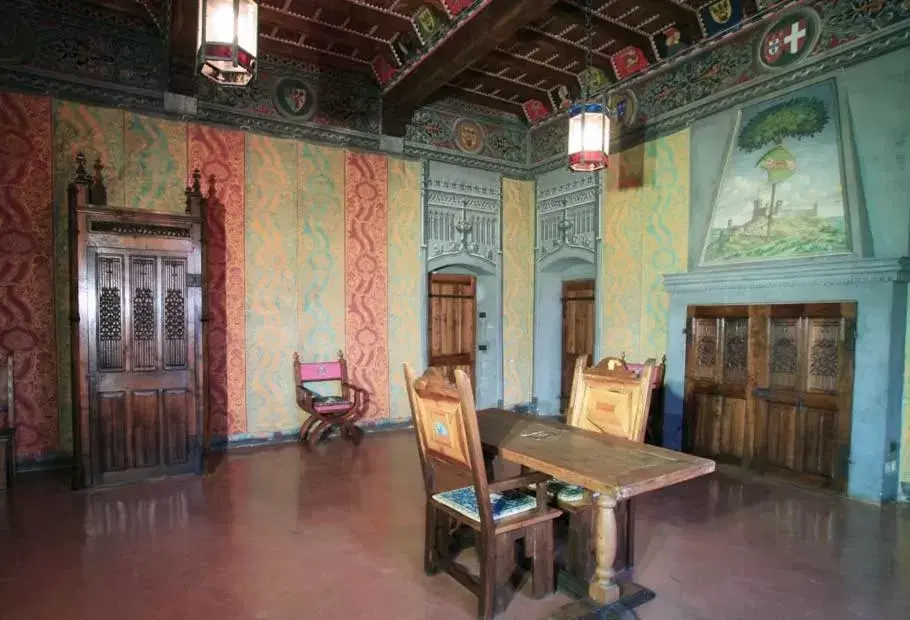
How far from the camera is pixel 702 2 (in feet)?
15.4

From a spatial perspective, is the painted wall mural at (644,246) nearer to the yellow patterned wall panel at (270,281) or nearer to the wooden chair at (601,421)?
the wooden chair at (601,421)

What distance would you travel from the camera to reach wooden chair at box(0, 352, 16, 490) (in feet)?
13.2

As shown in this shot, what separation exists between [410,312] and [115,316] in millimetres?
3030

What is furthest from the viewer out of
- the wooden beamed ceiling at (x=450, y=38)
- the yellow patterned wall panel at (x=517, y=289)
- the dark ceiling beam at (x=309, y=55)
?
the yellow patterned wall panel at (x=517, y=289)

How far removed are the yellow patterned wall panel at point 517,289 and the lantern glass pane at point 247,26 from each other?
444cm

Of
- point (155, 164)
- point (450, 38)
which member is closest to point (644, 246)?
point (450, 38)

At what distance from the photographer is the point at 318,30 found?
503 cm

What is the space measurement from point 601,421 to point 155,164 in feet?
15.1

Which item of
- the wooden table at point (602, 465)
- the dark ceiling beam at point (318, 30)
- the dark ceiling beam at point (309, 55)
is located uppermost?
the dark ceiling beam at point (318, 30)

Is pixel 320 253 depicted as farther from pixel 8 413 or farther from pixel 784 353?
pixel 784 353

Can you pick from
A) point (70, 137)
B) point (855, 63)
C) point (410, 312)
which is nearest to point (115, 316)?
point (70, 137)

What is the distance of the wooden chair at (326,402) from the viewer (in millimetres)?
5242

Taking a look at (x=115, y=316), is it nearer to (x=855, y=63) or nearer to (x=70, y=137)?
(x=70, y=137)

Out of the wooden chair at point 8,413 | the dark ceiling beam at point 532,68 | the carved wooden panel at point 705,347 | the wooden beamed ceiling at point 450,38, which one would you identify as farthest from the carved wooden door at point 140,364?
the carved wooden panel at point 705,347
